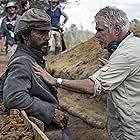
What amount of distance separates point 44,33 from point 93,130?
332cm

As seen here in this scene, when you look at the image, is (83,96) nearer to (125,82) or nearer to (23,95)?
(23,95)

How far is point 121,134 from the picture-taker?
14.5ft

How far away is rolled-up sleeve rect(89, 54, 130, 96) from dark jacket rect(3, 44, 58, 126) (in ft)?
2.02

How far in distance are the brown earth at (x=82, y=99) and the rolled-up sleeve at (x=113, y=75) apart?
10.5 ft

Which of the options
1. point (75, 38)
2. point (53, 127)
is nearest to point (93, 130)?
point (53, 127)

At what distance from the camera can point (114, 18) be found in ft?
13.9

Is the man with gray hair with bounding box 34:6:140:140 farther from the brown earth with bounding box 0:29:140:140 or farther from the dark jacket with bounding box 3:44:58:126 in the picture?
the brown earth with bounding box 0:29:140:140

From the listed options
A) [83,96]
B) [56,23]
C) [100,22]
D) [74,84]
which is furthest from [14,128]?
[56,23]

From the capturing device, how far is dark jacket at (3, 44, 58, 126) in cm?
434

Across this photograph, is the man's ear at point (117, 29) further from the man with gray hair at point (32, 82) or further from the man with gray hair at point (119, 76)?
the man with gray hair at point (32, 82)

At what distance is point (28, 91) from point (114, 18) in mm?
1018

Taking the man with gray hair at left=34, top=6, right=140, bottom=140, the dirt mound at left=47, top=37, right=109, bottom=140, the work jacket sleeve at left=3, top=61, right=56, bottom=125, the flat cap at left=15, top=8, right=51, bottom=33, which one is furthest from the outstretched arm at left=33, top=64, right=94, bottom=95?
the dirt mound at left=47, top=37, right=109, bottom=140

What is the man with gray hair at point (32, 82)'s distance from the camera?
4.36 metres

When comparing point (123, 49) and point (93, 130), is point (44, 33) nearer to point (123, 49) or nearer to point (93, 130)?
point (123, 49)
